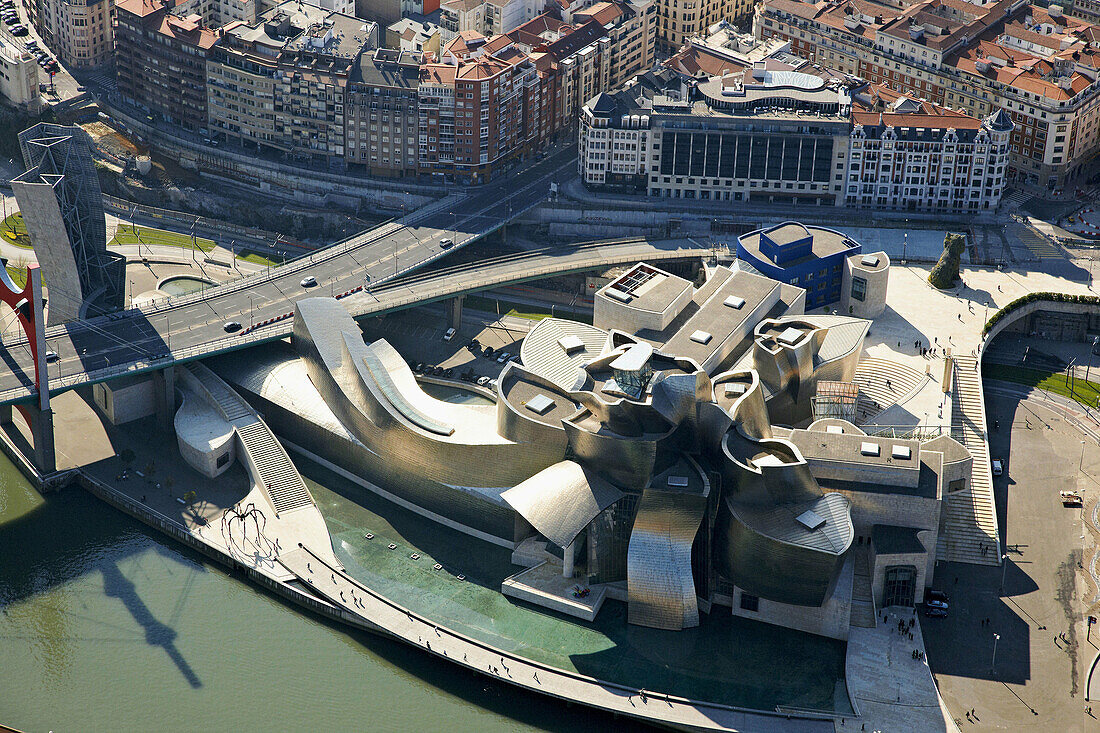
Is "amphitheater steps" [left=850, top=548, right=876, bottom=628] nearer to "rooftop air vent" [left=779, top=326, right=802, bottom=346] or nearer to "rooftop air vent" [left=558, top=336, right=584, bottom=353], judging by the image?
"rooftop air vent" [left=779, top=326, right=802, bottom=346]

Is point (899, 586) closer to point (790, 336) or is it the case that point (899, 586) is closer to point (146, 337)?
point (790, 336)

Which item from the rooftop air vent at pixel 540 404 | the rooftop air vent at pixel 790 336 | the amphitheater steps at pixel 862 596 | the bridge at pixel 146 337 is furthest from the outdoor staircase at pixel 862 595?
Result: the bridge at pixel 146 337

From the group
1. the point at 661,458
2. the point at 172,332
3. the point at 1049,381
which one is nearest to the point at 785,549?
the point at 661,458

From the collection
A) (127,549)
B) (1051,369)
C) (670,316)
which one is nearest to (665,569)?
(670,316)

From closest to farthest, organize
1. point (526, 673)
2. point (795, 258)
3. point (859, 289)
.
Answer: point (526, 673), point (859, 289), point (795, 258)

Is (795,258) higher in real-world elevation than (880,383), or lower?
higher

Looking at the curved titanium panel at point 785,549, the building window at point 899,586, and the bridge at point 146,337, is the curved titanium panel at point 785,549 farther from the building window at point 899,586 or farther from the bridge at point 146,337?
the bridge at point 146,337
